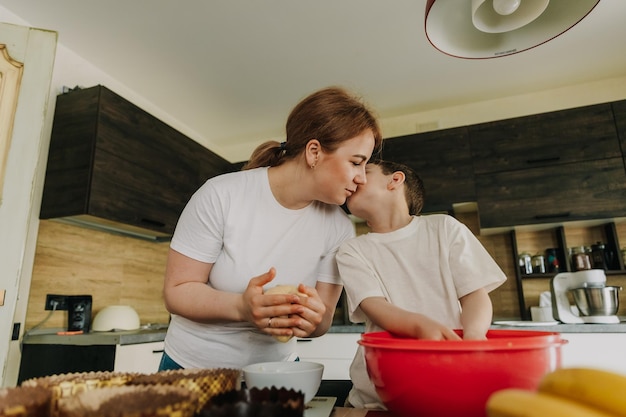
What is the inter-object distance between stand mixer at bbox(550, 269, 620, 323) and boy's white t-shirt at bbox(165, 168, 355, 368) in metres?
1.79

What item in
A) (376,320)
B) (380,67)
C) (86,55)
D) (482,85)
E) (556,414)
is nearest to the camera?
(556,414)

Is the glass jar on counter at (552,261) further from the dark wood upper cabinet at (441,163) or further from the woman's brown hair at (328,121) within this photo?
the woman's brown hair at (328,121)

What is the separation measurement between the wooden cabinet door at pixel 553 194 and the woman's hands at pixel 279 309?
2190 millimetres

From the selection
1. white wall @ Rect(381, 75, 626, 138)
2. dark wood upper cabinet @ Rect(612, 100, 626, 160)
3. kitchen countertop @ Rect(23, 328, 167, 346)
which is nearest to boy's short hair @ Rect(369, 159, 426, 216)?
kitchen countertop @ Rect(23, 328, 167, 346)

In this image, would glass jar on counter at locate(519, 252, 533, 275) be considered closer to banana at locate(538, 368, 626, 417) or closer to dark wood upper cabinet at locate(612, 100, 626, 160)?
dark wood upper cabinet at locate(612, 100, 626, 160)

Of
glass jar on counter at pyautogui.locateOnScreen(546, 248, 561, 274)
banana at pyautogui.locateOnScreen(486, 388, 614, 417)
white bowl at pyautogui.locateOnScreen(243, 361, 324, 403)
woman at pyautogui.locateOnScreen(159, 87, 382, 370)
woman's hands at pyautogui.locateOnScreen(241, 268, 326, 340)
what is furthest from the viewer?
glass jar on counter at pyautogui.locateOnScreen(546, 248, 561, 274)

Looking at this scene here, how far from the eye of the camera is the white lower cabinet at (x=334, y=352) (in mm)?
2404

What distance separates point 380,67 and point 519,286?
5.69 ft

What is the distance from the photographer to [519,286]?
271 cm

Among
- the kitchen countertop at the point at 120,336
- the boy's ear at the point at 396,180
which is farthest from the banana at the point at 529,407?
the kitchen countertop at the point at 120,336

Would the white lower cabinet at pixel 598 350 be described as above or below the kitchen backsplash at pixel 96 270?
below

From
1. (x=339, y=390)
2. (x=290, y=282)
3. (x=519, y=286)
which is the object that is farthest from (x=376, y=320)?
(x=519, y=286)

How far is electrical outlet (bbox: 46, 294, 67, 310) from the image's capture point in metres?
2.15

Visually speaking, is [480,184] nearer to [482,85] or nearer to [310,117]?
[482,85]
